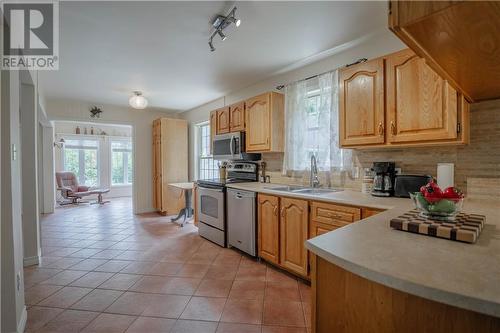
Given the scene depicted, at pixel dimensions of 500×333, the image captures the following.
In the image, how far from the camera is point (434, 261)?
0.76 meters

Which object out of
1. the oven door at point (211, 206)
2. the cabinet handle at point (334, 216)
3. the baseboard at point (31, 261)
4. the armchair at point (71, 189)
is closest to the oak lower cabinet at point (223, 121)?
the oven door at point (211, 206)

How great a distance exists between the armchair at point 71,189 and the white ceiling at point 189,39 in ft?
12.3

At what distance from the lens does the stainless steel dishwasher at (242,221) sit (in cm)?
286

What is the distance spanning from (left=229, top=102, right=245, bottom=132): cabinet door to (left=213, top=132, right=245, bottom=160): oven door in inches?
4.1

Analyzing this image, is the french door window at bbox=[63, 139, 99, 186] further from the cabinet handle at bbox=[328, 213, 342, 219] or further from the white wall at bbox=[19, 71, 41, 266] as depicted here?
the cabinet handle at bbox=[328, 213, 342, 219]

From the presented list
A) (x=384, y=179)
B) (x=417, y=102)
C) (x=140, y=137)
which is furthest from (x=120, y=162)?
(x=417, y=102)

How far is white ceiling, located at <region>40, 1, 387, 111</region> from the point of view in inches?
77.0

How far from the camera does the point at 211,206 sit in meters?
3.56

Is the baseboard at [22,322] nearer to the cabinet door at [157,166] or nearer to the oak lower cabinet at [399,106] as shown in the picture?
the oak lower cabinet at [399,106]

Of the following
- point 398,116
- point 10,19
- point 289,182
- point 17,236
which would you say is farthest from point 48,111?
point 398,116

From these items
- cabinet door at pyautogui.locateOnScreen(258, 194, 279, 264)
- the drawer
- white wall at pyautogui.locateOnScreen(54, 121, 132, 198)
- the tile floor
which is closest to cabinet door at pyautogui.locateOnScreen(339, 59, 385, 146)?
the drawer

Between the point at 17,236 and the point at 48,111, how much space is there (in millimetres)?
4167

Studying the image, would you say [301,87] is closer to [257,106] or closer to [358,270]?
[257,106]

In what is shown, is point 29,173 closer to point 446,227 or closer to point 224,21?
point 224,21
